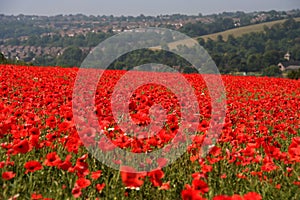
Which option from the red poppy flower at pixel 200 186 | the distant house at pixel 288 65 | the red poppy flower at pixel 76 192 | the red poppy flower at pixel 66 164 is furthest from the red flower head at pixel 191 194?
the distant house at pixel 288 65

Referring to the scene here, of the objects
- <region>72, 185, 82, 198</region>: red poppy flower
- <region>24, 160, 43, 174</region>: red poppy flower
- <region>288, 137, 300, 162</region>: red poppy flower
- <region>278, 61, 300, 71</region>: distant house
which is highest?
<region>278, 61, 300, 71</region>: distant house

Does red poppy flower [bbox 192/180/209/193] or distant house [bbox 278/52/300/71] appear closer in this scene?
red poppy flower [bbox 192/180/209/193]

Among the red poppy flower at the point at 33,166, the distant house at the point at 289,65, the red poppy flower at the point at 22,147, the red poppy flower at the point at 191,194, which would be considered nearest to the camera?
the red poppy flower at the point at 191,194

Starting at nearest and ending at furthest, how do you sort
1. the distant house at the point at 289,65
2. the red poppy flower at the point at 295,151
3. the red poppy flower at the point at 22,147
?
the red poppy flower at the point at 22,147 < the red poppy flower at the point at 295,151 < the distant house at the point at 289,65

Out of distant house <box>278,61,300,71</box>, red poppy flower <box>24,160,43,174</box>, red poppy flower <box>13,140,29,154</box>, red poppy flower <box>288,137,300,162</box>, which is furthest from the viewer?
distant house <box>278,61,300,71</box>

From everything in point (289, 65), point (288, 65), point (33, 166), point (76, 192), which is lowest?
point (76, 192)

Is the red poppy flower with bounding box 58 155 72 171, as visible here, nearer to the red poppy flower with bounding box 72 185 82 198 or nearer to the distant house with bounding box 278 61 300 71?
the red poppy flower with bounding box 72 185 82 198

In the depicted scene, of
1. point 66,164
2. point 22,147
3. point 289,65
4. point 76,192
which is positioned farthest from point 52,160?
point 289,65

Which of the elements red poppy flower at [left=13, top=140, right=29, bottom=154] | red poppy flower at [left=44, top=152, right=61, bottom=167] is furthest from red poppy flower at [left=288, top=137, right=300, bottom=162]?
red poppy flower at [left=13, top=140, right=29, bottom=154]

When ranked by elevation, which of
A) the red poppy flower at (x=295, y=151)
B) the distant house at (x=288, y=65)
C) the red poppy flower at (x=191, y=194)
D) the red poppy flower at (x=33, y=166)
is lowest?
the red poppy flower at (x=191, y=194)

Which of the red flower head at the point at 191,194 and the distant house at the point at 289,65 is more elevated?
the distant house at the point at 289,65

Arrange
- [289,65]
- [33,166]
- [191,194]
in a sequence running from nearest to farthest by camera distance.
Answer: [191,194] → [33,166] → [289,65]

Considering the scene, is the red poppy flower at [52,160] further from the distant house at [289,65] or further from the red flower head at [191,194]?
the distant house at [289,65]

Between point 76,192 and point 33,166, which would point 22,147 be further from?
point 76,192
